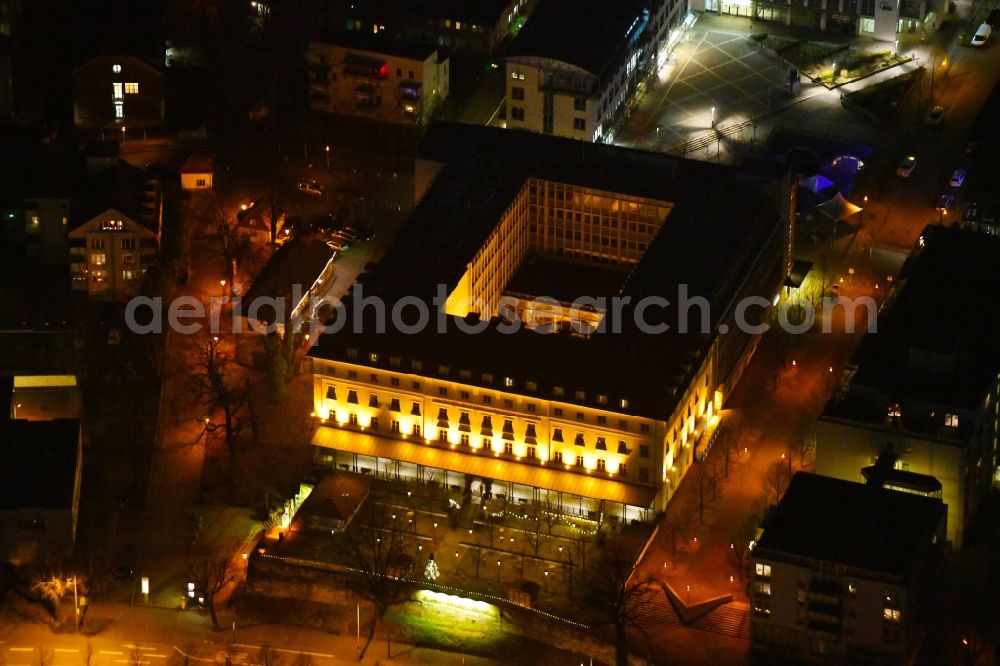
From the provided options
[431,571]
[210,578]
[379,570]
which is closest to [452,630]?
[431,571]

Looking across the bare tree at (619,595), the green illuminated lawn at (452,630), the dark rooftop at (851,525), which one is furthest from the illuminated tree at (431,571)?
the dark rooftop at (851,525)

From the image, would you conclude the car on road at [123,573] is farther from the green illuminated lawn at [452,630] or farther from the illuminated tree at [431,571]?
the illuminated tree at [431,571]

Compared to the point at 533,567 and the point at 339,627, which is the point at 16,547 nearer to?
the point at 339,627

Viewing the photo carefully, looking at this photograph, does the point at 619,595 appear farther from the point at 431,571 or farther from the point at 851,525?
the point at 851,525

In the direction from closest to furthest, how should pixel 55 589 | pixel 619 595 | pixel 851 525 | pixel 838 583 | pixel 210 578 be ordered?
pixel 838 583, pixel 851 525, pixel 619 595, pixel 55 589, pixel 210 578

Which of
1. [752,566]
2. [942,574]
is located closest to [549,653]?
[752,566]
